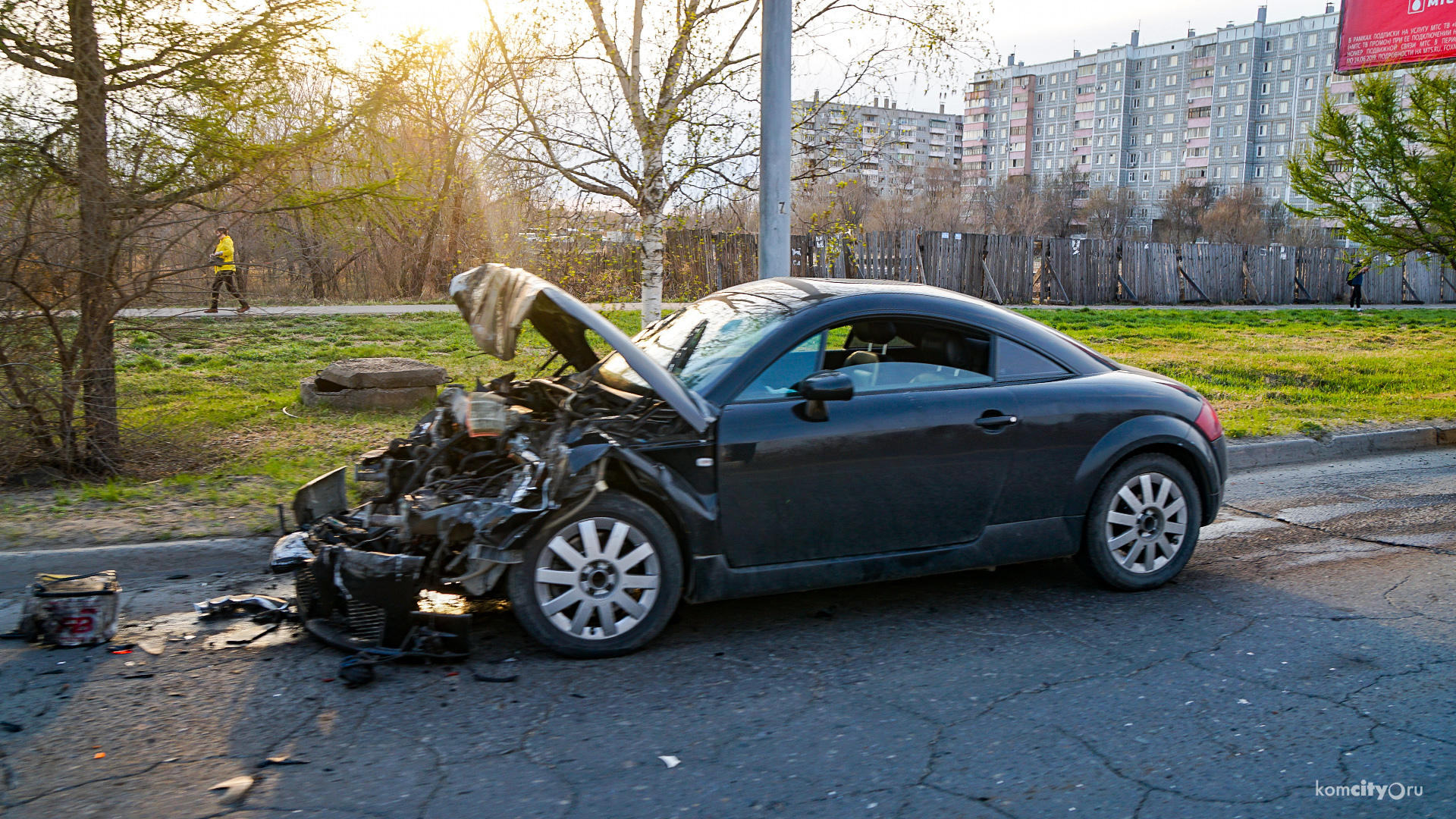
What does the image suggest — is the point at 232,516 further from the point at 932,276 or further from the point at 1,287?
the point at 932,276

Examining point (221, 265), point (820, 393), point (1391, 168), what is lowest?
point (820, 393)

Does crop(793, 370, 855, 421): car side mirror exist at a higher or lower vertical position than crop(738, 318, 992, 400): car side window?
lower

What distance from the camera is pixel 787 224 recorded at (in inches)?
315

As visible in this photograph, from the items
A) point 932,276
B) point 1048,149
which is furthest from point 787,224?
point 1048,149

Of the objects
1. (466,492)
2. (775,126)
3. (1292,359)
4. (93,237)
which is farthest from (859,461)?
(1292,359)

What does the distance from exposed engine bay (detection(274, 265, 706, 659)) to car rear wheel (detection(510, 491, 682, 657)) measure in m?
0.09

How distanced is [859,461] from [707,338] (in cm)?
106

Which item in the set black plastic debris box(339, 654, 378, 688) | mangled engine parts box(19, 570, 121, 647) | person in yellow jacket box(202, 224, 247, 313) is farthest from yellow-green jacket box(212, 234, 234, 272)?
black plastic debris box(339, 654, 378, 688)

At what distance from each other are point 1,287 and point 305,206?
83.9 inches

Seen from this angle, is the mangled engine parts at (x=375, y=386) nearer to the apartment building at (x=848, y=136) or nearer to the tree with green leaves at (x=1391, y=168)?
the apartment building at (x=848, y=136)

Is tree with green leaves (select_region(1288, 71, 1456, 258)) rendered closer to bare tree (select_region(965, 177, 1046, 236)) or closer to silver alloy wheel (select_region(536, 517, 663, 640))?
silver alloy wheel (select_region(536, 517, 663, 640))

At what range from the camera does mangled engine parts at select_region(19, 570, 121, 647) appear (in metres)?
4.41

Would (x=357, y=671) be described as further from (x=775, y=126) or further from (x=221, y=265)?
(x=775, y=126)

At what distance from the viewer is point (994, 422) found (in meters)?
4.92
